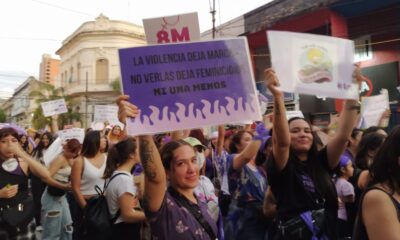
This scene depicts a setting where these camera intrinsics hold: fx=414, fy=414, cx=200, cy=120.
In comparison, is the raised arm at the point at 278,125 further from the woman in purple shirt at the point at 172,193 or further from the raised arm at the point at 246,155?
the raised arm at the point at 246,155

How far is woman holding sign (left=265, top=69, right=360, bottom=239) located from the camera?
2.75m

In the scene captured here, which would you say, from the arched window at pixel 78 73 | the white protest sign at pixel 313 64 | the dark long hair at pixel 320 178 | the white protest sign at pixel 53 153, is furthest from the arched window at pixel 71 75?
the white protest sign at pixel 313 64

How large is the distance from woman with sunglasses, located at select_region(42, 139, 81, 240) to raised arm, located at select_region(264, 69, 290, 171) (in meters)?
3.34

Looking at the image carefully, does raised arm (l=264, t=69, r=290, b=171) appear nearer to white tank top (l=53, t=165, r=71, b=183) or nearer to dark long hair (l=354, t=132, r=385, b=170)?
dark long hair (l=354, t=132, r=385, b=170)

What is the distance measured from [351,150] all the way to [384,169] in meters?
3.29

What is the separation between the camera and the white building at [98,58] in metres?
42.9

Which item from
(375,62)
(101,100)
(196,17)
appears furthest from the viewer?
(101,100)

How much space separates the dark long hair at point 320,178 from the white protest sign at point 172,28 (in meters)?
1.21

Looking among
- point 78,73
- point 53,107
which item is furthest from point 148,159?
point 78,73

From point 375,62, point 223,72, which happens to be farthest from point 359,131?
point 375,62

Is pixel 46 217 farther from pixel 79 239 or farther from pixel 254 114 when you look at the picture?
pixel 254 114

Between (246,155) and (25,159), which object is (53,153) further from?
(246,155)

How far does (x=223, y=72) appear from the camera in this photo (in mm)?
2662

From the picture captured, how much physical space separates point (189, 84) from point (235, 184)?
193 cm
